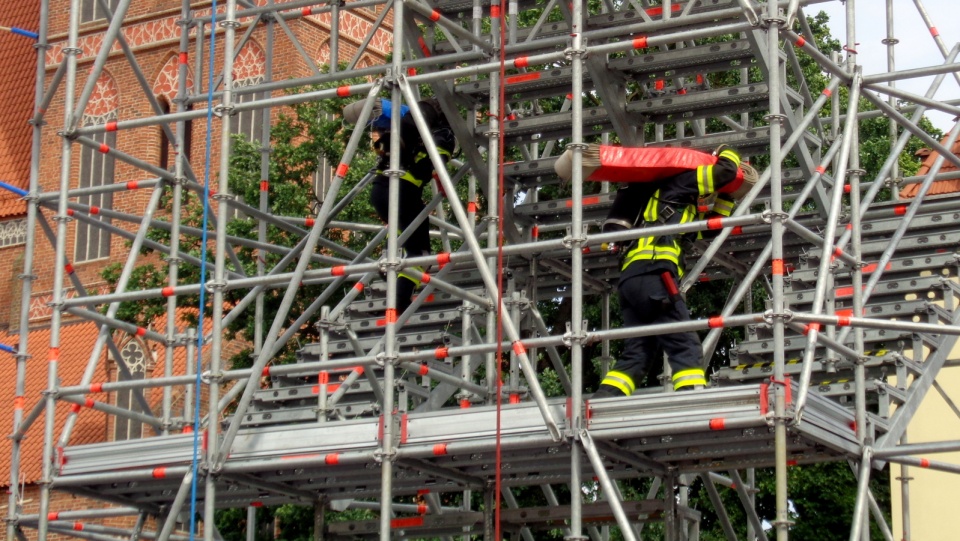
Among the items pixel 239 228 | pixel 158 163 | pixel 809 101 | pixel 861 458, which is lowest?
pixel 861 458

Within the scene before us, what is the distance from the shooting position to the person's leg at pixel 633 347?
12.1 metres

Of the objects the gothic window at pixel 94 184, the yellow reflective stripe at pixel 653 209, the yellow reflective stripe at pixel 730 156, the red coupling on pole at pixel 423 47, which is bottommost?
the yellow reflective stripe at pixel 653 209

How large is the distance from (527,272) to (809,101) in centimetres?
283

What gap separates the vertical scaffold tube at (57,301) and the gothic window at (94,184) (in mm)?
25581

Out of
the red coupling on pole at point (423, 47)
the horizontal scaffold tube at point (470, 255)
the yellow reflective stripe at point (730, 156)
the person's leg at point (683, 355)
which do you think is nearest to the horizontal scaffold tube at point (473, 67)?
the red coupling on pole at point (423, 47)

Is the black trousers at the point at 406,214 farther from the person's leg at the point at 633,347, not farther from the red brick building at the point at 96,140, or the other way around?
the red brick building at the point at 96,140

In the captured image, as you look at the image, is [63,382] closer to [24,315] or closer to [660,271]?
[24,315]

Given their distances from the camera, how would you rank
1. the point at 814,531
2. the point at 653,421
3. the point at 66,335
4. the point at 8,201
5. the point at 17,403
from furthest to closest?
the point at 8,201 < the point at 66,335 < the point at 814,531 < the point at 17,403 < the point at 653,421

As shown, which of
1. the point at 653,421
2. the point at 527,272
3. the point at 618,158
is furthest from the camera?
the point at 527,272

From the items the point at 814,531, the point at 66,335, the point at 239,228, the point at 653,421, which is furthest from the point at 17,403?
the point at 66,335

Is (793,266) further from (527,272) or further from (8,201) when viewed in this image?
(8,201)

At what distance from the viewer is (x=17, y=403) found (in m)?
14.2

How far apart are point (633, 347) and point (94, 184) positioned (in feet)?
98.1

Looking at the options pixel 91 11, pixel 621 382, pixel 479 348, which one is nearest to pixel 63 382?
pixel 91 11
